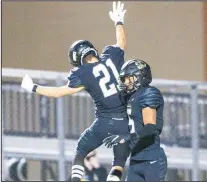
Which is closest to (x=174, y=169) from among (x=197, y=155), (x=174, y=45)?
(x=197, y=155)

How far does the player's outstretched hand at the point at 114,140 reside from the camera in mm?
7930

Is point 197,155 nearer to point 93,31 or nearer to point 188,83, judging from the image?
point 188,83

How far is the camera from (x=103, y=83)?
808cm

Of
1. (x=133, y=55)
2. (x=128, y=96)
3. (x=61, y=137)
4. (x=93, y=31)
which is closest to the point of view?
(x=128, y=96)

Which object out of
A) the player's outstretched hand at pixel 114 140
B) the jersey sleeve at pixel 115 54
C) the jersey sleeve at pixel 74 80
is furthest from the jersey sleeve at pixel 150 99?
the jersey sleeve at pixel 74 80

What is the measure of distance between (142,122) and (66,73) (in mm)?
4982

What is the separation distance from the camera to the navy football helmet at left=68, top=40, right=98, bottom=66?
7820mm

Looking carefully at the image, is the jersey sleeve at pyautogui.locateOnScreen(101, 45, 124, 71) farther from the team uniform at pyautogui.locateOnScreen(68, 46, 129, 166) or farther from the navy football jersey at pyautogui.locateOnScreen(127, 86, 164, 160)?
the navy football jersey at pyautogui.locateOnScreen(127, 86, 164, 160)

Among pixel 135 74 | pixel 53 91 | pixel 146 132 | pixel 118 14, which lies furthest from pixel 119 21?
pixel 146 132

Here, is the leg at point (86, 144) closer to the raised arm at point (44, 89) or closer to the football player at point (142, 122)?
the football player at point (142, 122)

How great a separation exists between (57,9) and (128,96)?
7.26m

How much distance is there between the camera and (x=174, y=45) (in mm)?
14742

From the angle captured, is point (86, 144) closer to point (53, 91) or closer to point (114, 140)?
point (114, 140)

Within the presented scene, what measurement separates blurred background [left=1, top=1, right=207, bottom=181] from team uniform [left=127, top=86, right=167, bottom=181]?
10.8 feet
